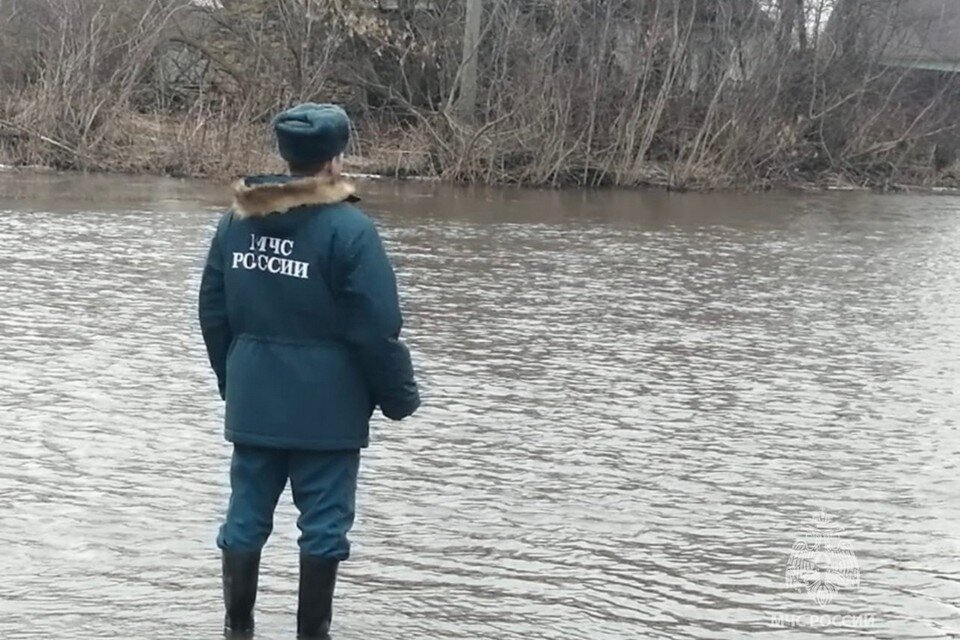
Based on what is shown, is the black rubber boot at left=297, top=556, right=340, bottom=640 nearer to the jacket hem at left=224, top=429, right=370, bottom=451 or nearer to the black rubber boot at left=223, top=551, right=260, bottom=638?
the black rubber boot at left=223, top=551, right=260, bottom=638

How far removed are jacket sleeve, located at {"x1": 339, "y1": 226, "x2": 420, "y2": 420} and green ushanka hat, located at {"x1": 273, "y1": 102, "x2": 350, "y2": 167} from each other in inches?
11.8

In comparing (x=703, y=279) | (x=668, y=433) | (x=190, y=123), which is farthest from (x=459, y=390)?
(x=190, y=123)

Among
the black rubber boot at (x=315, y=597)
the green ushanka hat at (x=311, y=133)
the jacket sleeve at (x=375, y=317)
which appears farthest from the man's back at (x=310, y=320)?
the black rubber boot at (x=315, y=597)

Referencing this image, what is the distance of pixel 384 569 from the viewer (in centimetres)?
593

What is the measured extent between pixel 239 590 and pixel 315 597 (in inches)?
10.2

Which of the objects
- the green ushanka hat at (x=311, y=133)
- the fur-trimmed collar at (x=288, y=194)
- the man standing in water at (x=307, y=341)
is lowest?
the man standing in water at (x=307, y=341)

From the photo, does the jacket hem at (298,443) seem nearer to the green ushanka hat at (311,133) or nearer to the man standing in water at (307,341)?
the man standing in water at (307,341)

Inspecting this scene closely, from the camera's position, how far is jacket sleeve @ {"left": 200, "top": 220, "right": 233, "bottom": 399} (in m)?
4.87

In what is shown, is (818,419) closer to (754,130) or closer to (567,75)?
(567,75)

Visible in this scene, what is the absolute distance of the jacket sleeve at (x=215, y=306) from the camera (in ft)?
16.0

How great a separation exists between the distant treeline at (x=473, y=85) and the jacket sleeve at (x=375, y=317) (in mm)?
20494

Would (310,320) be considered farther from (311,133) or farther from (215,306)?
(311,133)

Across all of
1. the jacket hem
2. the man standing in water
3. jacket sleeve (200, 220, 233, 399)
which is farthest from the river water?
jacket sleeve (200, 220, 233, 399)

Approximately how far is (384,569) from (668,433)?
9.62 ft
